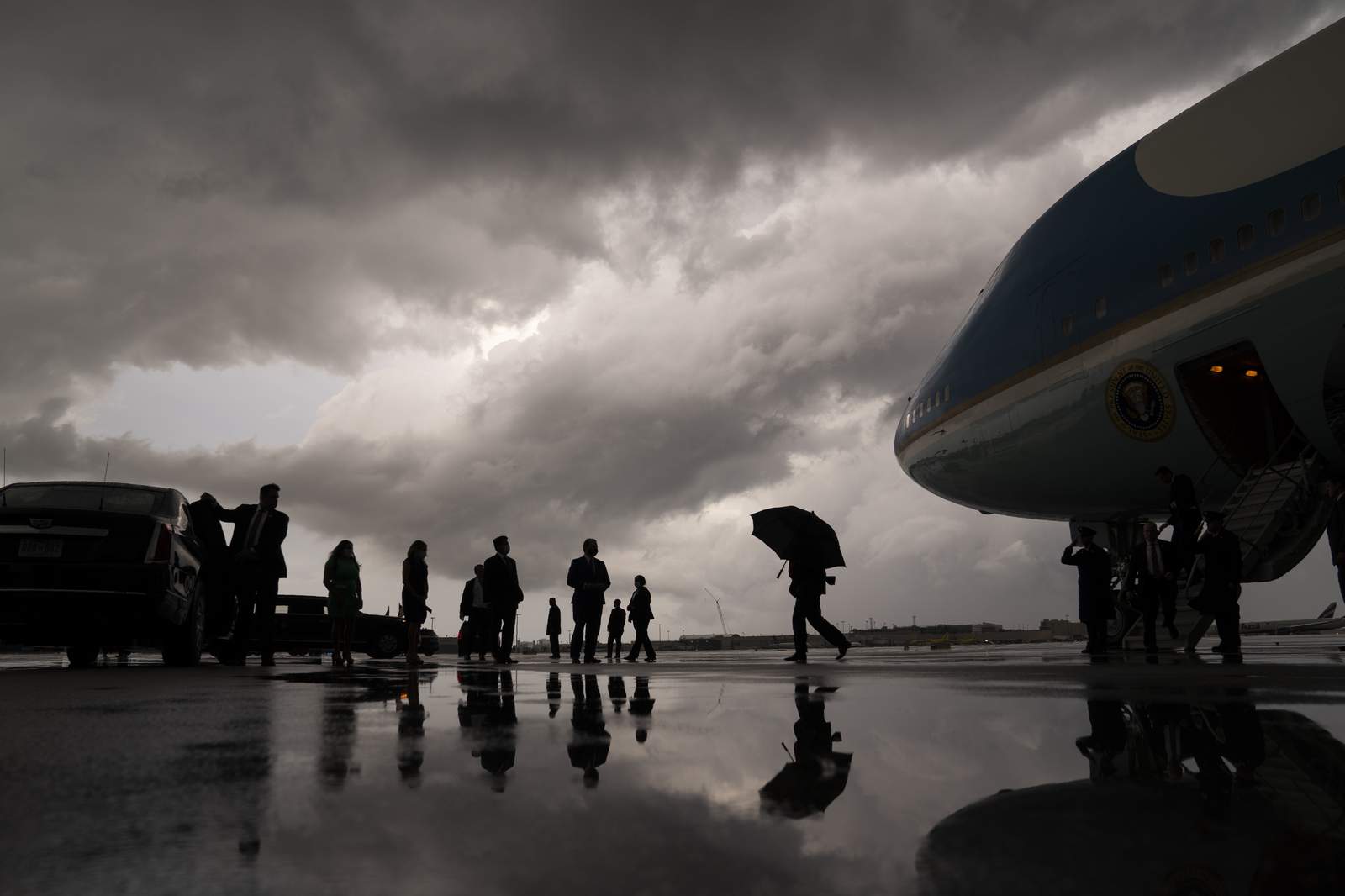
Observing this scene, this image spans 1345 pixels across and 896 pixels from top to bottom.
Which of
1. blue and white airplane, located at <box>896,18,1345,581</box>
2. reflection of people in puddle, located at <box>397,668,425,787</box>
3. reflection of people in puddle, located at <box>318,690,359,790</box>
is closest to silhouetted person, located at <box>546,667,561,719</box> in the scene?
reflection of people in puddle, located at <box>397,668,425,787</box>

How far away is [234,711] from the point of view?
3.95m

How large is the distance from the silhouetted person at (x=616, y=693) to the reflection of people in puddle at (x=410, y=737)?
0.85m

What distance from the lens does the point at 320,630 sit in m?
19.7

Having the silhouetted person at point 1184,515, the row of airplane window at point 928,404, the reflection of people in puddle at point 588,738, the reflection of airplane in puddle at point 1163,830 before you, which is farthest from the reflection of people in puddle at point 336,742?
the row of airplane window at point 928,404

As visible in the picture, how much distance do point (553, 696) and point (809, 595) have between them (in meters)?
7.03

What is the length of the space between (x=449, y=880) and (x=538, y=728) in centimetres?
199

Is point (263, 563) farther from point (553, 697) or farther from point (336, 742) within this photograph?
point (336, 742)

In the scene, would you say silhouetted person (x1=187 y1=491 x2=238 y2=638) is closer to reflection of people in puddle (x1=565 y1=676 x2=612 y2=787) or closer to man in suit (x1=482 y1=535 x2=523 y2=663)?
man in suit (x1=482 y1=535 x2=523 y2=663)

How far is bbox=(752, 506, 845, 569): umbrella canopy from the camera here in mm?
11742

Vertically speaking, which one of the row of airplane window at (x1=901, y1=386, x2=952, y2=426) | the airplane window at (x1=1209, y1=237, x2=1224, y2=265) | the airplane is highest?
the airplane window at (x1=1209, y1=237, x2=1224, y2=265)

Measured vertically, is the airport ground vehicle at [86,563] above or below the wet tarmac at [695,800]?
above

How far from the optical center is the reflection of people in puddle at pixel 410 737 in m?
2.13

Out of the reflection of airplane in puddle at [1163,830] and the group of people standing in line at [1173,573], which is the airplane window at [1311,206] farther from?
the reflection of airplane in puddle at [1163,830]

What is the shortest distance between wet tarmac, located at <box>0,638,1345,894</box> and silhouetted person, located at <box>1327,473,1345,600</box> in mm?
7240
